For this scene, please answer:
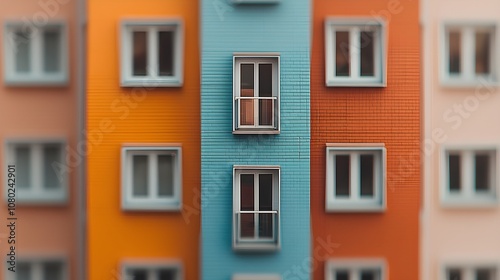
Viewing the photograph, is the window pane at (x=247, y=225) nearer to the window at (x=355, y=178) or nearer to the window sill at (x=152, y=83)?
the window at (x=355, y=178)

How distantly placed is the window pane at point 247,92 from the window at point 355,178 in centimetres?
126

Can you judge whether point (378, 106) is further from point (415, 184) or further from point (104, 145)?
point (104, 145)

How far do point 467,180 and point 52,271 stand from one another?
21.4 feet

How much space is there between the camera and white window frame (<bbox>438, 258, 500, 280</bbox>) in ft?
24.1

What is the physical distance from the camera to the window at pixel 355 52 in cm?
726

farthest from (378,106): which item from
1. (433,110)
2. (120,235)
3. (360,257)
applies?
(120,235)

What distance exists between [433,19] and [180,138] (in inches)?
165

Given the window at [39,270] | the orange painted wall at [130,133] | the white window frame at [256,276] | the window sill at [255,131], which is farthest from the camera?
the window at [39,270]

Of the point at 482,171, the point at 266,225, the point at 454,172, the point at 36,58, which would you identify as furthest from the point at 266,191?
the point at 36,58

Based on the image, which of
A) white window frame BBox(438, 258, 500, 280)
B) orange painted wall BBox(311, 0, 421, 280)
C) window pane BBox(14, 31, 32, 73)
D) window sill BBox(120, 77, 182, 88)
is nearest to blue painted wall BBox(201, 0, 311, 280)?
orange painted wall BBox(311, 0, 421, 280)

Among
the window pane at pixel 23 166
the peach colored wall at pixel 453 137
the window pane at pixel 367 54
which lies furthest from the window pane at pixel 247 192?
the window pane at pixel 23 166

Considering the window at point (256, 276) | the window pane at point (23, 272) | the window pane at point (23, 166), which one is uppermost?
the window pane at point (23, 166)

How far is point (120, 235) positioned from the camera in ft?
23.7

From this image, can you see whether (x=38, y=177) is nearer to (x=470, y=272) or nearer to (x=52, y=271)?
(x=52, y=271)
